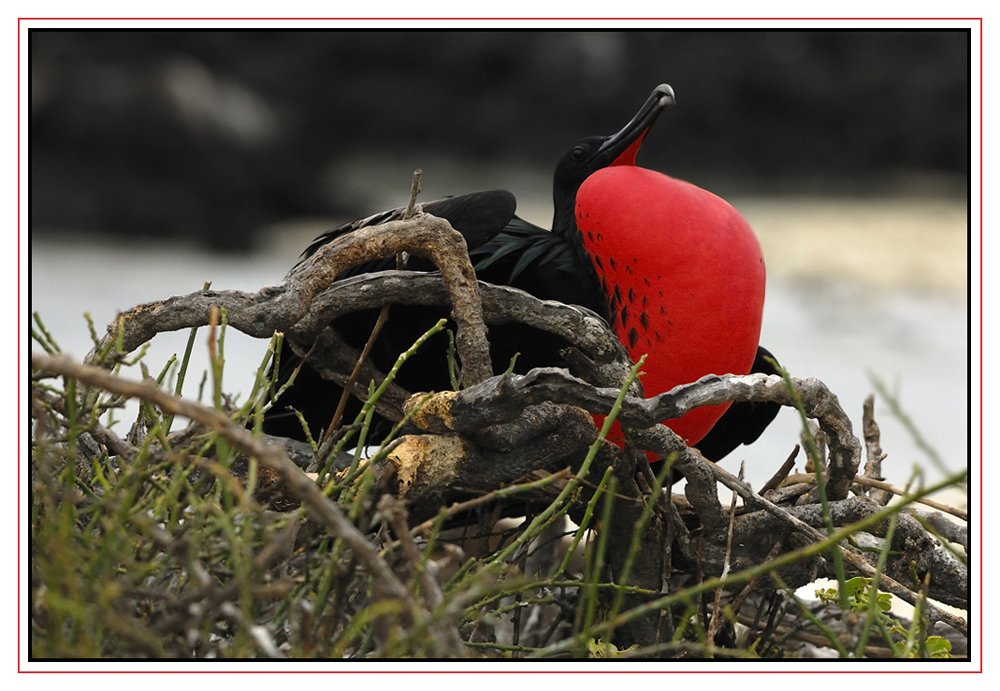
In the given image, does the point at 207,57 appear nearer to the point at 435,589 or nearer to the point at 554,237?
the point at 554,237

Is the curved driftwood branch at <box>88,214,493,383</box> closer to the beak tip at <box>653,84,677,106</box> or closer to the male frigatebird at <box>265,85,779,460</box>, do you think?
the male frigatebird at <box>265,85,779,460</box>

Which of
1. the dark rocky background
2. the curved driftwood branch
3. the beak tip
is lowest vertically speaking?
the curved driftwood branch

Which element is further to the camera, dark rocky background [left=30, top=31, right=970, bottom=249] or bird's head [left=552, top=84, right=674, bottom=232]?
dark rocky background [left=30, top=31, right=970, bottom=249]

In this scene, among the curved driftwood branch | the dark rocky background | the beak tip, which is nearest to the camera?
the curved driftwood branch

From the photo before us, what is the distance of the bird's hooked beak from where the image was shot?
81cm

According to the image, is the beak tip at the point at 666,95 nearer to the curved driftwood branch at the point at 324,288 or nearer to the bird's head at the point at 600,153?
the bird's head at the point at 600,153

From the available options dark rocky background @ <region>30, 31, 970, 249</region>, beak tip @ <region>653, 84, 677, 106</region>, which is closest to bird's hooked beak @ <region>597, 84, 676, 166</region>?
beak tip @ <region>653, 84, 677, 106</region>

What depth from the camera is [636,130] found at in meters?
0.83

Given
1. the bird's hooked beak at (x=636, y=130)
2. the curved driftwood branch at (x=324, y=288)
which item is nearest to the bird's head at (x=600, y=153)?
the bird's hooked beak at (x=636, y=130)

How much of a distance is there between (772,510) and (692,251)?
0.21m

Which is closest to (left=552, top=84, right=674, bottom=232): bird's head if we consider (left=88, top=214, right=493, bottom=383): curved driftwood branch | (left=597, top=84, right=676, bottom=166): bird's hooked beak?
(left=597, top=84, right=676, bottom=166): bird's hooked beak

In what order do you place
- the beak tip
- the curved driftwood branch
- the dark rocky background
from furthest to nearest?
the dark rocky background
the beak tip
the curved driftwood branch

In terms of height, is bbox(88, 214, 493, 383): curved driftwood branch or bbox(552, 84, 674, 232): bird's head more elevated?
bbox(552, 84, 674, 232): bird's head
